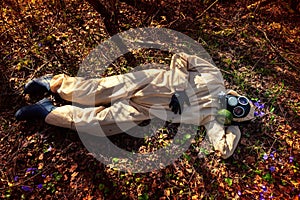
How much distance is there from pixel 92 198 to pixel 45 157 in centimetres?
82

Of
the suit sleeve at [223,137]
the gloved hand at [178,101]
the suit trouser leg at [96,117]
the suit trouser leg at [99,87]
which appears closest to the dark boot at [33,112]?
the suit trouser leg at [96,117]

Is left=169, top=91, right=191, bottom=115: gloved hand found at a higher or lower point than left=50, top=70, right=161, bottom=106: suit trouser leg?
lower

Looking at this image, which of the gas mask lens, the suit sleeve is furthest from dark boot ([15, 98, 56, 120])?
the gas mask lens

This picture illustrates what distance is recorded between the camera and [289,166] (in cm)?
385

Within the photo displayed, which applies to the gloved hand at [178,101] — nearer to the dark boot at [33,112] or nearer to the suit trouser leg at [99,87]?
the suit trouser leg at [99,87]

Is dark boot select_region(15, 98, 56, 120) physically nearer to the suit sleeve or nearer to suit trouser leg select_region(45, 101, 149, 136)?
suit trouser leg select_region(45, 101, 149, 136)

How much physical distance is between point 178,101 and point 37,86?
6.41 ft

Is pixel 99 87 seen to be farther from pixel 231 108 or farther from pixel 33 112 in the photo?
pixel 231 108

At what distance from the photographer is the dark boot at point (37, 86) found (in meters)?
3.88

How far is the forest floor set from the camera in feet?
11.5

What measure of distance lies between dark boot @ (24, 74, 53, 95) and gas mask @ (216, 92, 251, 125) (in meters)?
2.38

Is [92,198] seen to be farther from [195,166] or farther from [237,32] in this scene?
[237,32]

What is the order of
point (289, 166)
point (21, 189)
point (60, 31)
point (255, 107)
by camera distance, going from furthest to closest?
point (60, 31) < point (255, 107) < point (289, 166) < point (21, 189)

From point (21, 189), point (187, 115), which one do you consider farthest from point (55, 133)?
point (187, 115)
